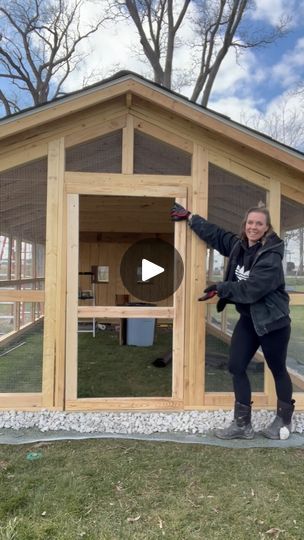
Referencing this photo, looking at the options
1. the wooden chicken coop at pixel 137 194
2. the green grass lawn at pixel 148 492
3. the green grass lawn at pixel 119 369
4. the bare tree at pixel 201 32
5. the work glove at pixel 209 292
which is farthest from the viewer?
the bare tree at pixel 201 32

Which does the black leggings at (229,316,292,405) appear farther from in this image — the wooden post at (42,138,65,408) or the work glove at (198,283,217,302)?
the wooden post at (42,138,65,408)

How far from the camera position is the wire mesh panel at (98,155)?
399 centimetres

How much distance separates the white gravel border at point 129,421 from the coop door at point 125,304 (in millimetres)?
115

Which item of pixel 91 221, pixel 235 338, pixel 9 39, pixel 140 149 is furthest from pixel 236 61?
pixel 235 338

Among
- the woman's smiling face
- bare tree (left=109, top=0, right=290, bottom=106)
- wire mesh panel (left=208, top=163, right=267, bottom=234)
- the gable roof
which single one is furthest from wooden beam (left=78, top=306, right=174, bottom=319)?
bare tree (left=109, top=0, right=290, bottom=106)

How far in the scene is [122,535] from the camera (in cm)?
236

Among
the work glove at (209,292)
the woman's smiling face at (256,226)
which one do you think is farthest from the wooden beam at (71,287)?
the woman's smiling face at (256,226)

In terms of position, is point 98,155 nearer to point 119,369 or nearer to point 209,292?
point 209,292

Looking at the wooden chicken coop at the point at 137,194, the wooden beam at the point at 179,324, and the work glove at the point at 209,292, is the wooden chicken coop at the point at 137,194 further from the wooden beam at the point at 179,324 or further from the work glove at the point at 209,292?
the work glove at the point at 209,292

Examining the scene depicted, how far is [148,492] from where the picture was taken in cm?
278

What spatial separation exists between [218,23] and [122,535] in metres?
16.8

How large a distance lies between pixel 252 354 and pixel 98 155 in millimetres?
2092

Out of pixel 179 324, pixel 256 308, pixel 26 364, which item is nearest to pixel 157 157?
pixel 179 324
